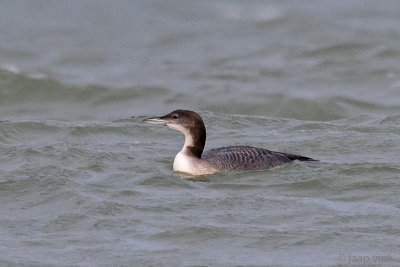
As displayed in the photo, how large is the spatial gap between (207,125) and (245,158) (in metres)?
2.73

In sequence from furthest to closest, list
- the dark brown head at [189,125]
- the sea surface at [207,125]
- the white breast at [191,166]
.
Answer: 1. the dark brown head at [189,125]
2. the white breast at [191,166]
3. the sea surface at [207,125]

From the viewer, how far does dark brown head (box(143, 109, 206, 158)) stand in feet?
38.2

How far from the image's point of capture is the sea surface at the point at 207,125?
8.83m

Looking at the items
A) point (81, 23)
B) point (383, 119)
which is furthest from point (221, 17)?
point (383, 119)

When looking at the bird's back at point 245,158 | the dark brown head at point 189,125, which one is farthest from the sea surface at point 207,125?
the dark brown head at point 189,125

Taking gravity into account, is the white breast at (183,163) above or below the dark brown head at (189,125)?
below

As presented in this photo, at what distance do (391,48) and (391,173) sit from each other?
790 centimetres

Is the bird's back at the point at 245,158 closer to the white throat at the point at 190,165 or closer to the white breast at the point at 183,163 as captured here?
the white throat at the point at 190,165

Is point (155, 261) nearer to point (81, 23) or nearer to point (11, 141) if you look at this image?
point (11, 141)

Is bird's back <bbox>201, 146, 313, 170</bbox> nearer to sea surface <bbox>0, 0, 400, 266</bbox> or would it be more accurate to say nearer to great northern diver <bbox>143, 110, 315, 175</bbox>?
great northern diver <bbox>143, 110, 315, 175</bbox>

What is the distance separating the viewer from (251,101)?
16.2 metres

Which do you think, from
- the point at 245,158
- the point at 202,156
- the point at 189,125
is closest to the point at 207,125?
the point at 202,156

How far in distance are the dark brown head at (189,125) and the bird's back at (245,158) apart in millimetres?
164

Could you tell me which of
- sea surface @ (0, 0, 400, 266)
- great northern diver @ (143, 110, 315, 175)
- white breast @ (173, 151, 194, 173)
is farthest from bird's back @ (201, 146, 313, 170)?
white breast @ (173, 151, 194, 173)
